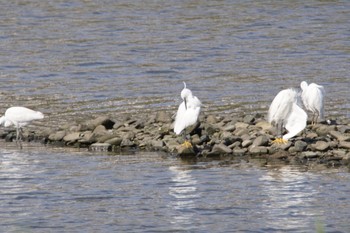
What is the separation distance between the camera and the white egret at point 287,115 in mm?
16406

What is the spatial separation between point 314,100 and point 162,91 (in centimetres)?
562

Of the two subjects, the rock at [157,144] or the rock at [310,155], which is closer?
the rock at [310,155]

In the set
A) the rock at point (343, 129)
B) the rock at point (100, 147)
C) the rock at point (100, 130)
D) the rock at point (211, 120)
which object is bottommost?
the rock at point (100, 147)

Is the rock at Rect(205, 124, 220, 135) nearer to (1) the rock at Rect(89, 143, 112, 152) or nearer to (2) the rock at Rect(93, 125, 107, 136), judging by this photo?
(1) the rock at Rect(89, 143, 112, 152)

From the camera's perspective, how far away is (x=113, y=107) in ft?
68.7

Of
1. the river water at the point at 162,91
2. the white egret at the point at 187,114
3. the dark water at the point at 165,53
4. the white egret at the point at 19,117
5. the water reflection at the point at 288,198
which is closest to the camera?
the water reflection at the point at 288,198

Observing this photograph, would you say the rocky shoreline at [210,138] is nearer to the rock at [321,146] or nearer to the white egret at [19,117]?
the rock at [321,146]

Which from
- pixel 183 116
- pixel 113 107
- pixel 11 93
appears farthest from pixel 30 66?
pixel 183 116

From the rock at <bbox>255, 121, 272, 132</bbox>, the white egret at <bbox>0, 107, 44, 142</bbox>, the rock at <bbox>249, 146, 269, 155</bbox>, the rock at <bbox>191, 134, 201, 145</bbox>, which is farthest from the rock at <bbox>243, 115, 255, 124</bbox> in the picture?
the white egret at <bbox>0, 107, 44, 142</bbox>

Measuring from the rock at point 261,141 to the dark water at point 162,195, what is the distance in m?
0.55

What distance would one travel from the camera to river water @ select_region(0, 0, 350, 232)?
13.1 m

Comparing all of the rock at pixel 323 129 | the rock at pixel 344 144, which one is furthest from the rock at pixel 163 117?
the rock at pixel 344 144

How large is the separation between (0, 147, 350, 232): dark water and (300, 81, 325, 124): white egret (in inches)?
91.2

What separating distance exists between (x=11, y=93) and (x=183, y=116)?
7.25 m
